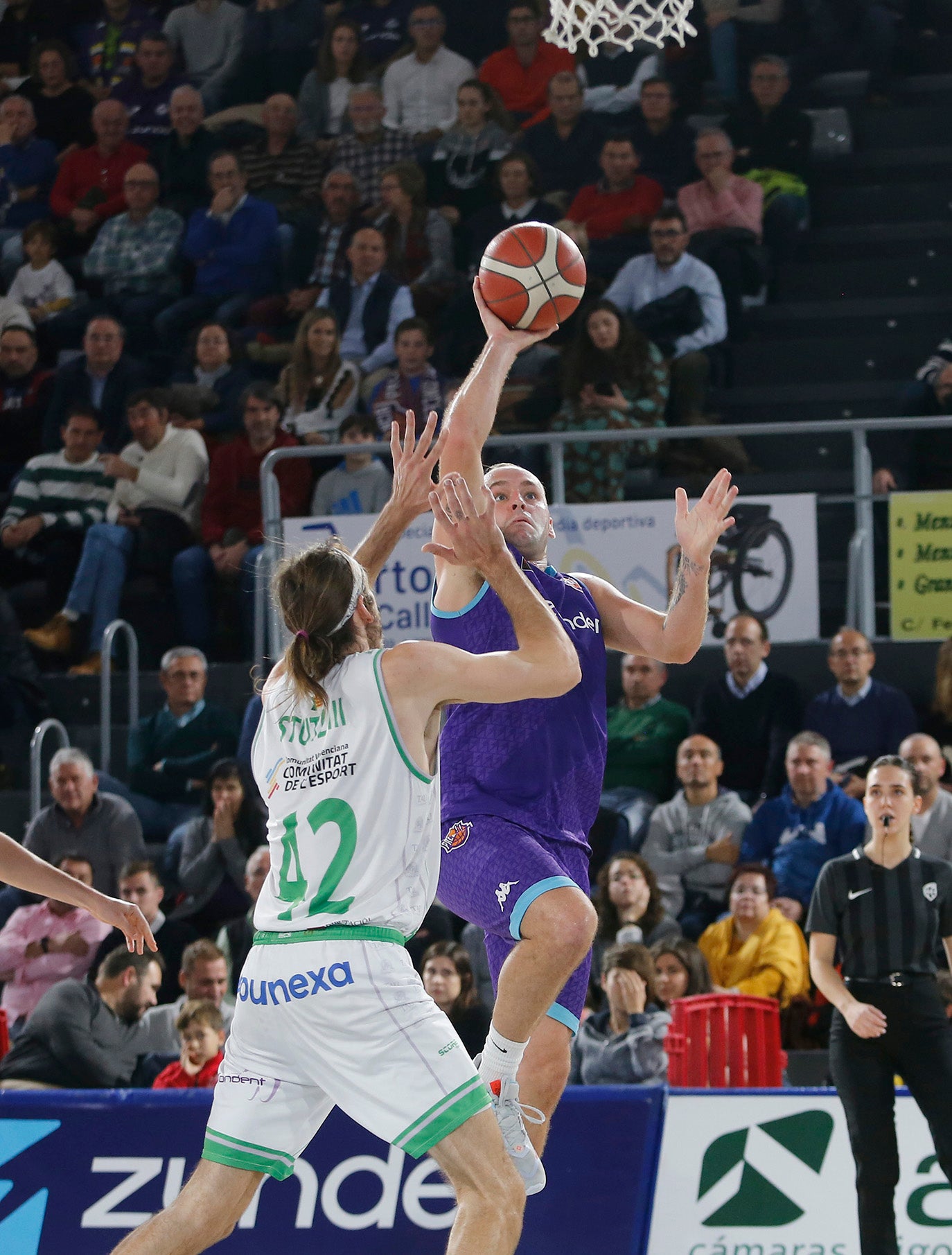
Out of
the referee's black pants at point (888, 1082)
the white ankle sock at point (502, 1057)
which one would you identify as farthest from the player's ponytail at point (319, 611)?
the referee's black pants at point (888, 1082)

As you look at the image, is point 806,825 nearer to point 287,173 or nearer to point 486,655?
point 486,655

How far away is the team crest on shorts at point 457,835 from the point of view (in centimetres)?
589

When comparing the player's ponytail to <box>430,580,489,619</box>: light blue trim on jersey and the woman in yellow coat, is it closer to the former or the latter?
<box>430,580,489,619</box>: light blue trim on jersey

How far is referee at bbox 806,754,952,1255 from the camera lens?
24.1ft

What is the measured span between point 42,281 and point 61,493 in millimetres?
3258

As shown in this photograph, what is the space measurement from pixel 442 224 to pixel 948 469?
16.9 feet

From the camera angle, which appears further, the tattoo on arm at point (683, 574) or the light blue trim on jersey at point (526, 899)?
the tattoo on arm at point (683, 574)

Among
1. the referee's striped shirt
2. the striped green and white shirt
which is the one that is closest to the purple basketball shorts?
the referee's striped shirt

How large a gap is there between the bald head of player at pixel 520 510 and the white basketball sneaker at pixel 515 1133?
183 centimetres

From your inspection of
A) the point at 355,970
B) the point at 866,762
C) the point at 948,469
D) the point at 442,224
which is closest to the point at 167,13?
the point at 442,224

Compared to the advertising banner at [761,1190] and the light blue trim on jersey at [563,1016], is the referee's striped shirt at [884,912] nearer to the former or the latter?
the advertising banner at [761,1190]

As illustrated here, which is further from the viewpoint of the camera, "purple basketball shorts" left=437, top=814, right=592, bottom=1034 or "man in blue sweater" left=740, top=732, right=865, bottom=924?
"man in blue sweater" left=740, top=732, right=865, bottom=924

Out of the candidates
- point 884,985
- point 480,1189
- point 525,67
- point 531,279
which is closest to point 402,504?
point 531,279

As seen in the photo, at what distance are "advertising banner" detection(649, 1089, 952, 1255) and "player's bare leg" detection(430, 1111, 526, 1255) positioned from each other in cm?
303
